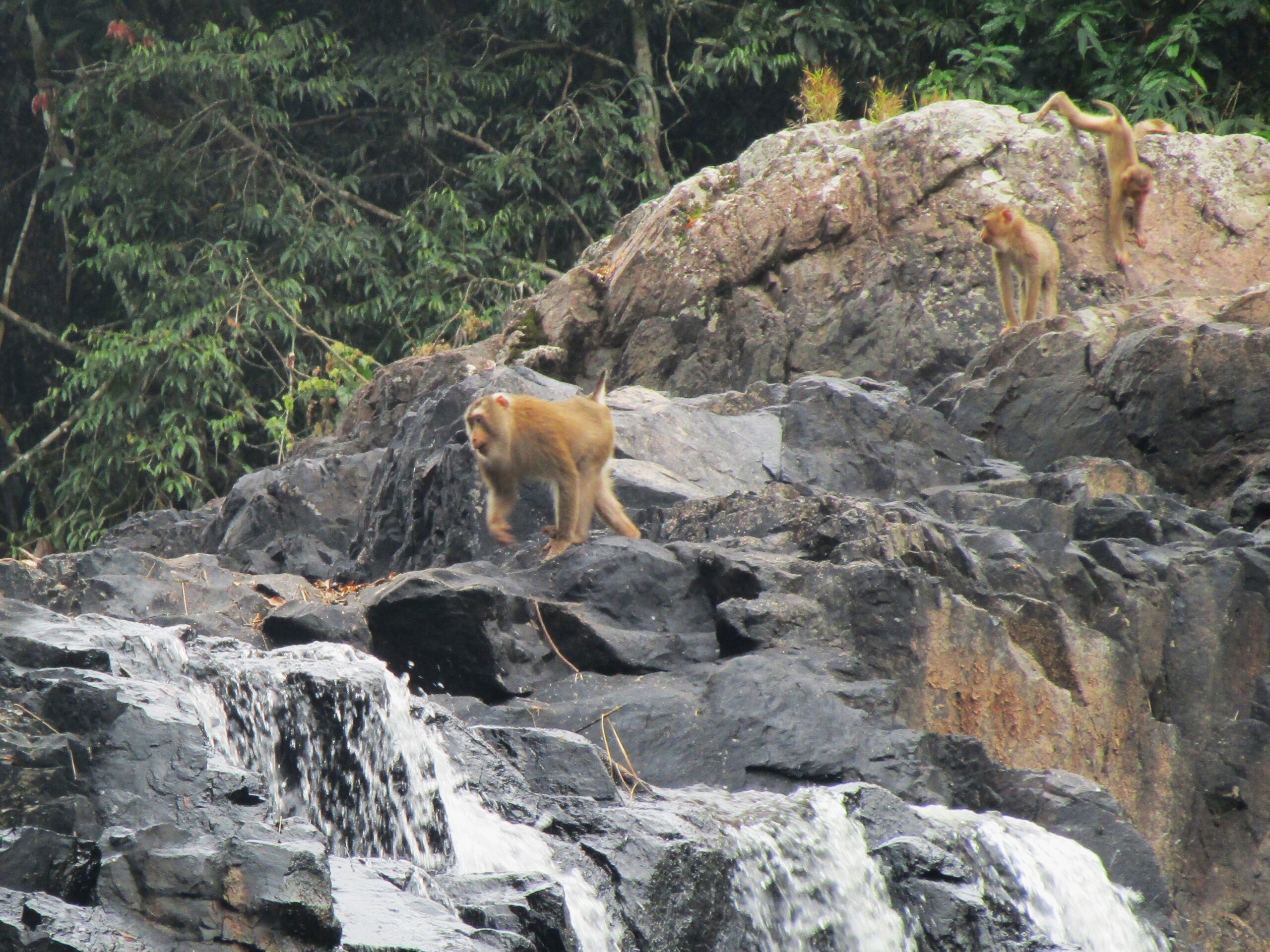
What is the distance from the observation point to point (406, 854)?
441 centimetres

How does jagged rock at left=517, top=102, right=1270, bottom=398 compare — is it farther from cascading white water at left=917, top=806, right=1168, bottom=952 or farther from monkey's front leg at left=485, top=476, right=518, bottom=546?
cascading white water at left=917, top=806, right=1168, bottom=952

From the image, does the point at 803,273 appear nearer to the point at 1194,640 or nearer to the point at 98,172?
the point at 1194,640

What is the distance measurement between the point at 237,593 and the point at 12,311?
1245cm

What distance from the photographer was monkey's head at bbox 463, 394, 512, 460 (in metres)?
6.84

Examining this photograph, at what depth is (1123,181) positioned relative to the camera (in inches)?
454

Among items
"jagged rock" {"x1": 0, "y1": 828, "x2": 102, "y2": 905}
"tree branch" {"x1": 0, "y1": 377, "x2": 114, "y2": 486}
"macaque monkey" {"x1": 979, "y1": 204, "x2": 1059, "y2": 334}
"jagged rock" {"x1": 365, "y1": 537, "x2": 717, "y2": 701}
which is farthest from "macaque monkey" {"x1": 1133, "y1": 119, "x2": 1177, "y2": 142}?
"jagged rock" {"x1": 0, "y1": 828, "x2": 102, "y2": 905}

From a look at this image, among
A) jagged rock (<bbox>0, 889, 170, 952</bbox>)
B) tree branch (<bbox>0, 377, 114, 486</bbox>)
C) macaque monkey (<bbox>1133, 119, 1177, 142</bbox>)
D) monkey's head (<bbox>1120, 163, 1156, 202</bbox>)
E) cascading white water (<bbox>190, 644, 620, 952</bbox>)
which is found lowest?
tree branch (<bbox>0, 377, 114, 486</bbox>)

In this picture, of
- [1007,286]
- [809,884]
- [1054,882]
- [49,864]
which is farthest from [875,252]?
[49,864]

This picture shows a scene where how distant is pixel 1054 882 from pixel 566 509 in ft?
9.46

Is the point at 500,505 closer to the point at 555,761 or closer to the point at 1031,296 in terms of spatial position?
the point at 555,761

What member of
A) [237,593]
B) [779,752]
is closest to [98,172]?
[237,593]

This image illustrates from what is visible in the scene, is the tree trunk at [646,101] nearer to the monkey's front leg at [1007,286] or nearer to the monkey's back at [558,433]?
the monkey's front leg at [1007,286]

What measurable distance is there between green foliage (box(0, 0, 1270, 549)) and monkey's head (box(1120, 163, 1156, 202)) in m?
3.55

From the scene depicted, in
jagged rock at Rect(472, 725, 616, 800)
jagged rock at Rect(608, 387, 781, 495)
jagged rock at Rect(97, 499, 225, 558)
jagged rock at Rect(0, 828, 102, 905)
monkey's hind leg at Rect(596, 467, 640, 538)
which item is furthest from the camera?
jagged rock at Rect(97, 499, 225, 558)
